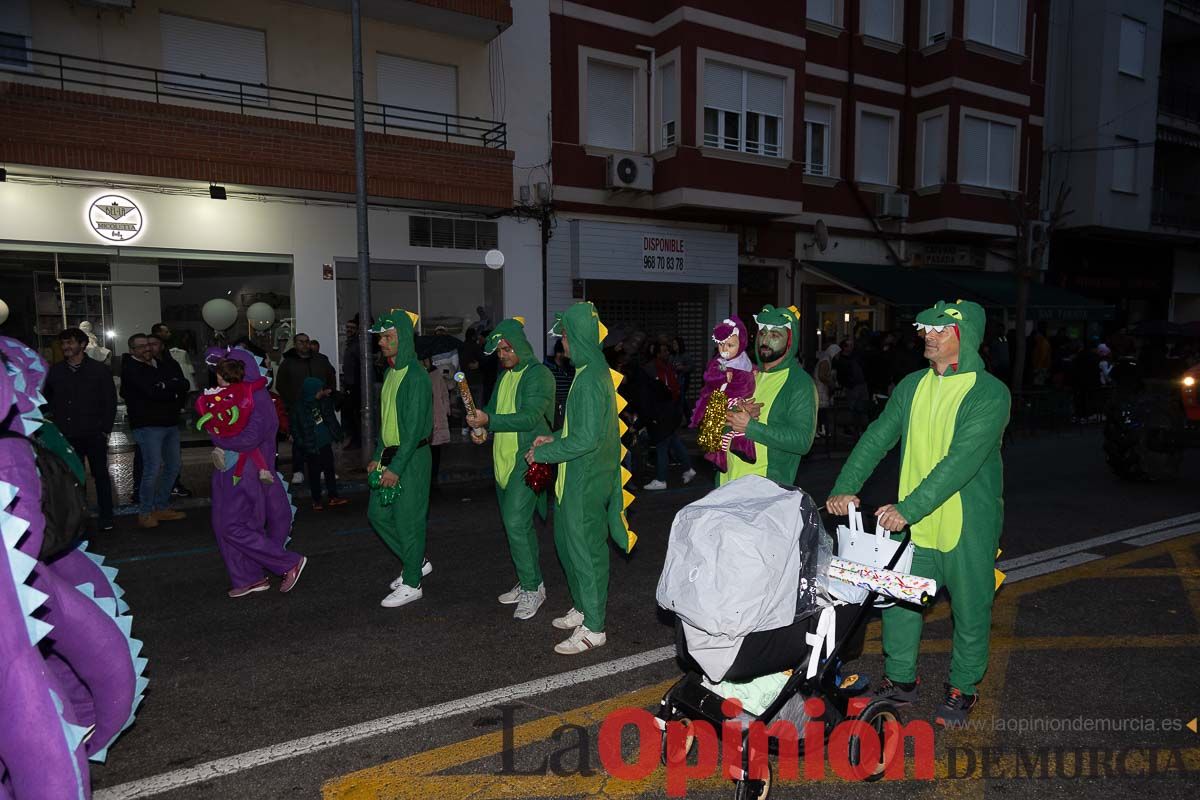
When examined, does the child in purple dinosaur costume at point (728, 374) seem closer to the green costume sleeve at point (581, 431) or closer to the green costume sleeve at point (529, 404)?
the green costume sleeve at point (581, 431)

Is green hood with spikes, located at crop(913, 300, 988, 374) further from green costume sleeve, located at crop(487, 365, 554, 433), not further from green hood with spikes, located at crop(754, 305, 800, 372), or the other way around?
green costume sleeve, located at crop(487, 365, 554, 433)

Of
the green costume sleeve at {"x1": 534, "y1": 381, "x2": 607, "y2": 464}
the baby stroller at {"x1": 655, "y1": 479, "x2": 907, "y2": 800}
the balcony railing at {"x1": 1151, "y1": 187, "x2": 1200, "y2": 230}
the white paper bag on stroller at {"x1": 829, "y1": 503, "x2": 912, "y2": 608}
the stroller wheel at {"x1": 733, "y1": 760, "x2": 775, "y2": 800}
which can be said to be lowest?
the stroller wheel at {"x1": 733, "y1": 760, "x2": 775, "y2": 800}

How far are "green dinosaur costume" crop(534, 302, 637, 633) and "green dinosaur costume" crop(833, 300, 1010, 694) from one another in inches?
66.8

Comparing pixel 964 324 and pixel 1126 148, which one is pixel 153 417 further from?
pixel 1126 148

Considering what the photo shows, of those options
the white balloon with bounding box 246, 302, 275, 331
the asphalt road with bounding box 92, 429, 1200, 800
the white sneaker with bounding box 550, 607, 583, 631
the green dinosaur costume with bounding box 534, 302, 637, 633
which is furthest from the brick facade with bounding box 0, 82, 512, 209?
the white sneaker with bounding box 550, 607, 583, 631

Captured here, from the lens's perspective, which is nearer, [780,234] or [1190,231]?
[780,234]

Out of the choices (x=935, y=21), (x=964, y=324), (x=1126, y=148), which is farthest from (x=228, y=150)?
(x=1126, y=148)

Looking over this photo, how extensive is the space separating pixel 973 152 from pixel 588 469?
20.0m

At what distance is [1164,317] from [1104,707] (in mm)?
27950

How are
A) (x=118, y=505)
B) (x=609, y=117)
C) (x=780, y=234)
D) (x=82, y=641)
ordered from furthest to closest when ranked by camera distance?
(x=780, y=234), (x=609, y=117), (x=118, y=505), (x=82, y=641)

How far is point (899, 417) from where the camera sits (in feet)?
13.2

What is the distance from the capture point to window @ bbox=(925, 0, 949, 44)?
20219mm

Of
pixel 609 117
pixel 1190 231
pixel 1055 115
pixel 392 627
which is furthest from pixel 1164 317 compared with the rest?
pixel 392 627

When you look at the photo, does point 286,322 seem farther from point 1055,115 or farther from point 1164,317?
point 1164,317
